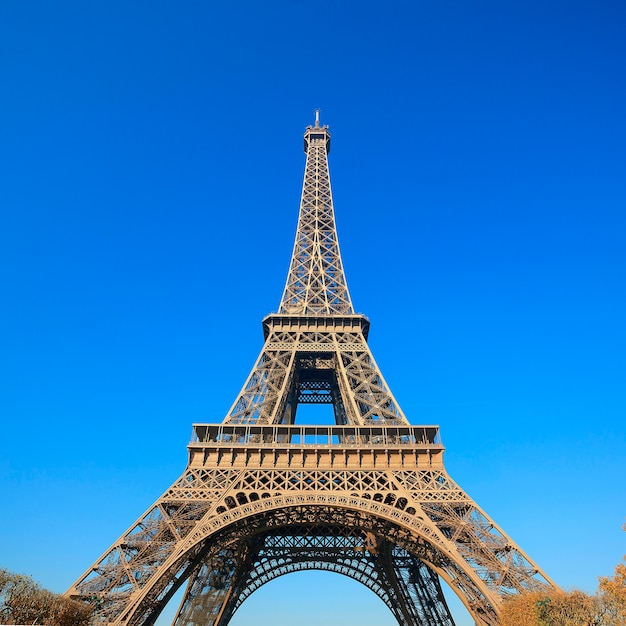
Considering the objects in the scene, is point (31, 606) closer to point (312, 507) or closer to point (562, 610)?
point (312, 507)

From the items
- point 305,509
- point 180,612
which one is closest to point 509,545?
point 305,509

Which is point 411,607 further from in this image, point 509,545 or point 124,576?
point 124,576

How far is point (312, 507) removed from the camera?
72.8 ft

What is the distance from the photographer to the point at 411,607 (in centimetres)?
3005

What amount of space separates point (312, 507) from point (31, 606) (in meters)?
11.1

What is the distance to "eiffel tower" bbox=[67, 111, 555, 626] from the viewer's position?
1930 cm

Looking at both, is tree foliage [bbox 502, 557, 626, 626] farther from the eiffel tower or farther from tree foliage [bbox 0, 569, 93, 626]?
tree foliage [bbox 0, 569, 93, 626]

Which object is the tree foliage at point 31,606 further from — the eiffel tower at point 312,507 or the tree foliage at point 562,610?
the tree foliage at point 562,610

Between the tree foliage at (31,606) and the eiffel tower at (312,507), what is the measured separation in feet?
5.05

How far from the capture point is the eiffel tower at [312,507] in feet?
63.3

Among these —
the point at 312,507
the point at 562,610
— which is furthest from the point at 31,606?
the point at 562,610

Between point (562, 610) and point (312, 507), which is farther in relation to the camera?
point (312, 507)

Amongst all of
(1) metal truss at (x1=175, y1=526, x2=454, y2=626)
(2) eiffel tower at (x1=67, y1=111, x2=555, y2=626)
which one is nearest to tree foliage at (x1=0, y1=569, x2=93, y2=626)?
(2) eiffel tower at (x1=67, y1=111, x2=555, y2=626)

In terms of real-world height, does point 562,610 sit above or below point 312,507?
below
